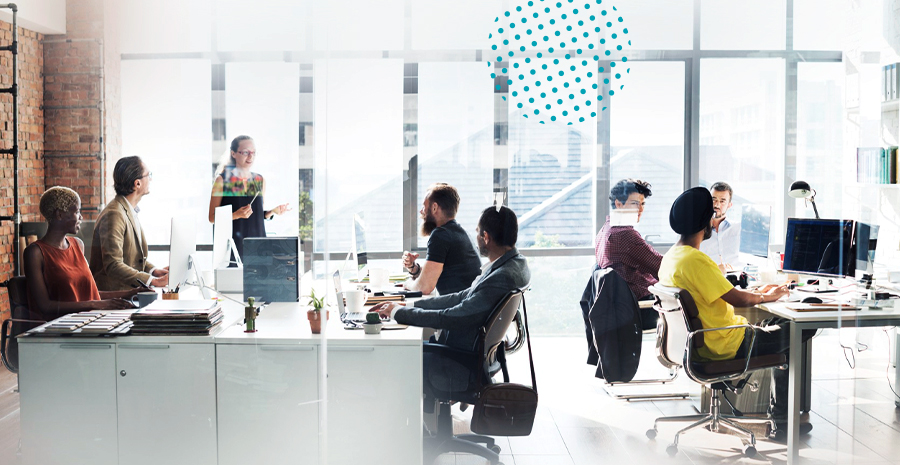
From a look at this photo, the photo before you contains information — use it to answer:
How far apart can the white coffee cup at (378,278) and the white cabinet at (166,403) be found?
2.67ft

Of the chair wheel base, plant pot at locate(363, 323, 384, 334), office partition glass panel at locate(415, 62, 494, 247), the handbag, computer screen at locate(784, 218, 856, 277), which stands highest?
office partition glass panel at locate(415, 62, 494, 247)

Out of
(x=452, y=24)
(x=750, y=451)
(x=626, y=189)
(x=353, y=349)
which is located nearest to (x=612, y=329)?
(x=626, y=189)

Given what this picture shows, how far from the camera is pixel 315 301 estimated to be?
2.97m

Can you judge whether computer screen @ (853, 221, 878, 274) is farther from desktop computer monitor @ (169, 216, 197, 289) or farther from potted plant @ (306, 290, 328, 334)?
desktop computer monitor @ (169, 216, 197, 289)

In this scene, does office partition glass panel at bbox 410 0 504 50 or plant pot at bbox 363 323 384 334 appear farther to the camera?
office partition glass panel at bbox 410 0 504 50

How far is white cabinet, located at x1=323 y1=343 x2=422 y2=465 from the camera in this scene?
113 inches

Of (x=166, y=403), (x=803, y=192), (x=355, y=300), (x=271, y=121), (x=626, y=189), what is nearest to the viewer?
(x=166, y=403)

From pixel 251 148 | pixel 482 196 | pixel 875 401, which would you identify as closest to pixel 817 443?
pixel 875 401

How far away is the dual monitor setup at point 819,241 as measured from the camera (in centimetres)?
352

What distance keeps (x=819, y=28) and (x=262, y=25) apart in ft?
8.59

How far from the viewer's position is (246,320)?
115 inches

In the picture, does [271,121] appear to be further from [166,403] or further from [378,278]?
[166,403]

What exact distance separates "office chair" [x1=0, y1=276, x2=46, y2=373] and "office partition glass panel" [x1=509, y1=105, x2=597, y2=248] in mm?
2122

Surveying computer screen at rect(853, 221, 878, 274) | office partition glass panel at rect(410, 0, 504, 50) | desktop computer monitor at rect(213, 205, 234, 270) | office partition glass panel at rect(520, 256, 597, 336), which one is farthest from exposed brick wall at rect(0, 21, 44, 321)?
computer screen at rect(853, 221, 878, 274)
